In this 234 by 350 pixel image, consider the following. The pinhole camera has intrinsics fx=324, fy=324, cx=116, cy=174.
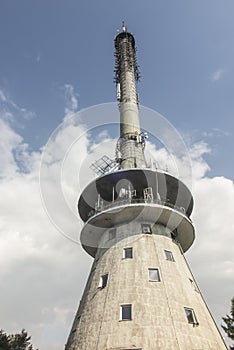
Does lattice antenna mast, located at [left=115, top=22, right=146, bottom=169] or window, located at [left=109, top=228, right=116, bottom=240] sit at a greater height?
lattice antenna mast, located at [left=115, top=22, right=146, bottom=169]

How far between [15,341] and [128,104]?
1425 inches

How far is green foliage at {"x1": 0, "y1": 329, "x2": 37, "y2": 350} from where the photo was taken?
42.3 meters

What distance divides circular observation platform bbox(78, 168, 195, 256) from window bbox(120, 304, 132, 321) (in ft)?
27.4

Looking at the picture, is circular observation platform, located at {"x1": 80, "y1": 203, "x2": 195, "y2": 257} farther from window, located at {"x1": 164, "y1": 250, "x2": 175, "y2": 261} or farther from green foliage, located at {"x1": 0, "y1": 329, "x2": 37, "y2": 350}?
green foliage, located at {"x1": 0, "y1": 329, "x2": 37, "y2": 350}

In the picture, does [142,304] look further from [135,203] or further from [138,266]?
[135,203]

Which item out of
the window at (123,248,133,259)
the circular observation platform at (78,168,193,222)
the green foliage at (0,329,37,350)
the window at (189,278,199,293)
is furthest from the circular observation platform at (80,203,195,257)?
the green foliage at (0,329,37,350)

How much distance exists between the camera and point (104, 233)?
30547mm

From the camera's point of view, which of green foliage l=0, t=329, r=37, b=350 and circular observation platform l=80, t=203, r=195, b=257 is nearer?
circular observation platform l=80, t=203, r=195, b=257

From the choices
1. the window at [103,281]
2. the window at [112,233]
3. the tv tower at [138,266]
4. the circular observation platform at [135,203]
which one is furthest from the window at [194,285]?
the window at [112,233]

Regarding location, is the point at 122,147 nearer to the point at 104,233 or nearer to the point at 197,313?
the point at 104,233

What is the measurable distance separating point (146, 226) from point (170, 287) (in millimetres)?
6312

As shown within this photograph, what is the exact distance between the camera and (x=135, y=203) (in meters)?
28.3

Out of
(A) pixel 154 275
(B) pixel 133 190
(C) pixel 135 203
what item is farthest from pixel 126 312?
(B) pixel 133 190

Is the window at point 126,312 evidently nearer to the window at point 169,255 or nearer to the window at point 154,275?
the window at point 154,275
